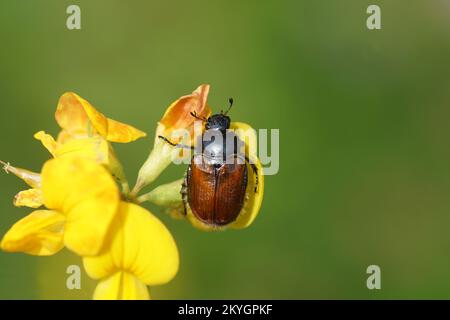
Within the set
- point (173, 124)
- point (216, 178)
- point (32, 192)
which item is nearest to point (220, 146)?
point (216, 178)

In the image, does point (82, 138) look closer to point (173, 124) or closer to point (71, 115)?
point (71, 115)

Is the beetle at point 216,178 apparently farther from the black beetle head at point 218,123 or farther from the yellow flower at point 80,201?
the yellow flower at point 80,201

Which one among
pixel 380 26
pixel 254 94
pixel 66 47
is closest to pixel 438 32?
pixel 380 26

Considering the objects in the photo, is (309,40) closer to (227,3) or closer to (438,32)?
(227,3)

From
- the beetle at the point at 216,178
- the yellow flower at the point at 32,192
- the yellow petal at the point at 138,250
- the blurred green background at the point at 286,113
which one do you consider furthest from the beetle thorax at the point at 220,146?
the blurred green background at the point at 286,113

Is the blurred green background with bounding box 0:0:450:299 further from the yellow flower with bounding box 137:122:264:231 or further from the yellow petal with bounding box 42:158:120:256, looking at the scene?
the yellow petal with bounding box 42:158:120:256

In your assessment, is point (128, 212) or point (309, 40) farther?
point (309, 40)
